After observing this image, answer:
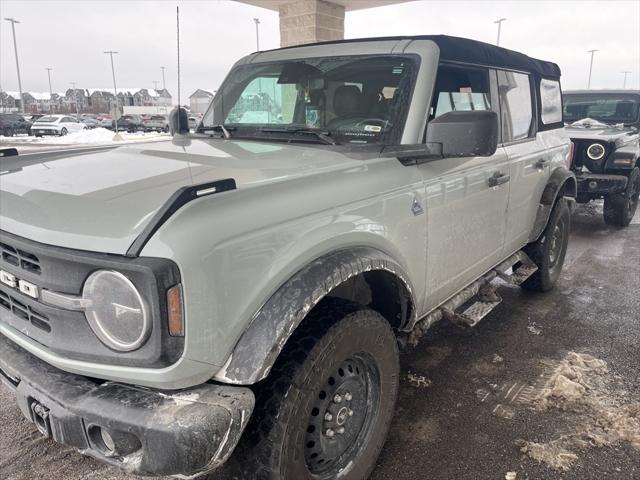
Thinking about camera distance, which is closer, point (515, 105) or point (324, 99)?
point (324, 99)

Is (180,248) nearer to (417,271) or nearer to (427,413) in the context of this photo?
(417,271)

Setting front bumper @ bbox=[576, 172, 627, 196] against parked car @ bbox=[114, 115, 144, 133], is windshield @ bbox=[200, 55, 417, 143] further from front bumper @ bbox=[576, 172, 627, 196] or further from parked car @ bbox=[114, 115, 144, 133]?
parked car @ bbox=[114, 115, 144, 133]

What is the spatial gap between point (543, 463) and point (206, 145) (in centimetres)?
243

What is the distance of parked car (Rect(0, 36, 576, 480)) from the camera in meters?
1.61

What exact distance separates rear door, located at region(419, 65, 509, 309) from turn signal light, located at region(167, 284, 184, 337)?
152cm

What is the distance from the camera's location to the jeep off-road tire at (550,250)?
4.64m

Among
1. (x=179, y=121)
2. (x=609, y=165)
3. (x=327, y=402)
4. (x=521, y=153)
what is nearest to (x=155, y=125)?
(x=609, y=165)

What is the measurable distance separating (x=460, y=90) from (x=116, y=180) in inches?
84.9

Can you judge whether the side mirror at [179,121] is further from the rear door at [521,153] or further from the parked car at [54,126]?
the parked car at [54,126]

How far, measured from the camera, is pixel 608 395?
3.18 m

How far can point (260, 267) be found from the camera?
176 centimetres

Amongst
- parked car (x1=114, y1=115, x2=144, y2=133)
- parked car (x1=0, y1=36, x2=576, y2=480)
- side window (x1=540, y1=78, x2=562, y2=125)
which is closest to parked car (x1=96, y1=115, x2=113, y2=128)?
parked car (x1=114, y1=115, x2=144, y2=133)

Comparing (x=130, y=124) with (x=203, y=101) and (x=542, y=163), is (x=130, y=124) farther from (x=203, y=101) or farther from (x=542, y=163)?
(x=542, y=163)

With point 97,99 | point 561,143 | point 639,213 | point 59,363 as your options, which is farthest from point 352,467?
point 97,99
